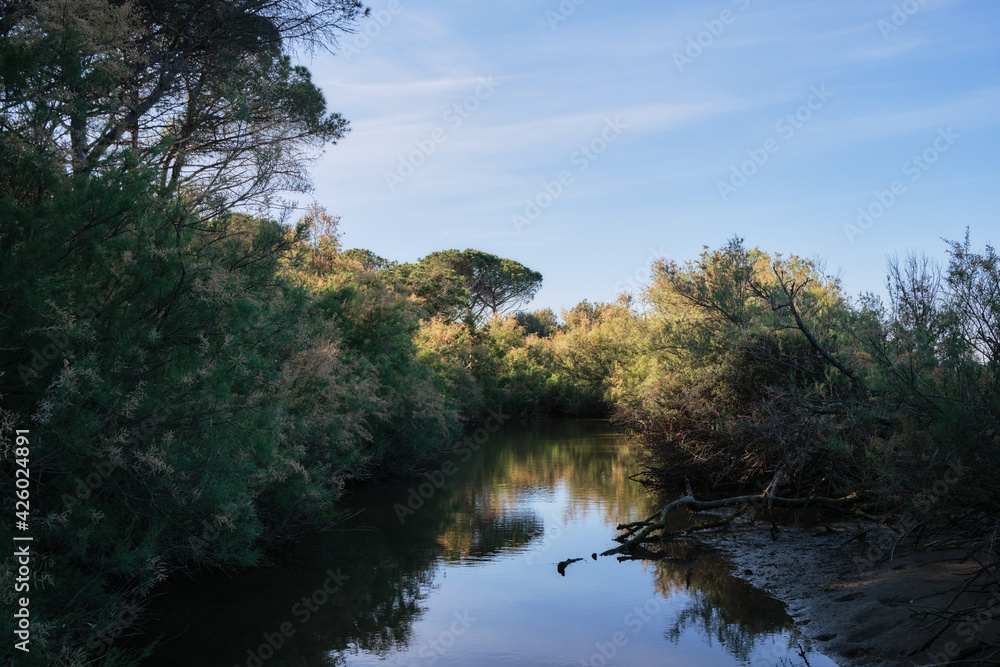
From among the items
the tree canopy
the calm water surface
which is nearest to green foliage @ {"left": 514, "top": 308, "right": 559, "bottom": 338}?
the tree canopy

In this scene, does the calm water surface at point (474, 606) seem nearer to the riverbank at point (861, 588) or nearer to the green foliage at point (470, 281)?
the riverbank at point (861, 588)

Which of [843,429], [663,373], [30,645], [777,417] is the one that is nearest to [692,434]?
[663,373]

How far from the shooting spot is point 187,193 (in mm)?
10133

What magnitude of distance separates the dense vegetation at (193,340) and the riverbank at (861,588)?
3.69 feet

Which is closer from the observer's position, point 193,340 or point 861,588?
point 193,340

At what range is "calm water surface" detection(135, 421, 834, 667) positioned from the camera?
8875mm

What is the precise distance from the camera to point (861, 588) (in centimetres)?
986

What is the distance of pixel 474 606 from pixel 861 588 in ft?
17.4

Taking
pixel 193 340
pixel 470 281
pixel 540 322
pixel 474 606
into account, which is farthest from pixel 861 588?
pixel 540 322

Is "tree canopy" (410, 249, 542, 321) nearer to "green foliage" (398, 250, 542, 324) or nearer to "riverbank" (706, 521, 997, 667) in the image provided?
"green foliage" (398, 250, 542, 324)

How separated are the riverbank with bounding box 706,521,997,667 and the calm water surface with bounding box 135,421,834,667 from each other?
0.39 metres

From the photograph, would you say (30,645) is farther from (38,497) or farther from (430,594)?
(430,594)

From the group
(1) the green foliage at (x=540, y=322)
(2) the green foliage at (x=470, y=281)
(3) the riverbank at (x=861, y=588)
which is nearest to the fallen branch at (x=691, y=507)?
(3) the riverbank at (x=861, y=588)

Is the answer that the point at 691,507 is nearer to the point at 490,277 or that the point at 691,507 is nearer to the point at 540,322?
the point at 490,277
